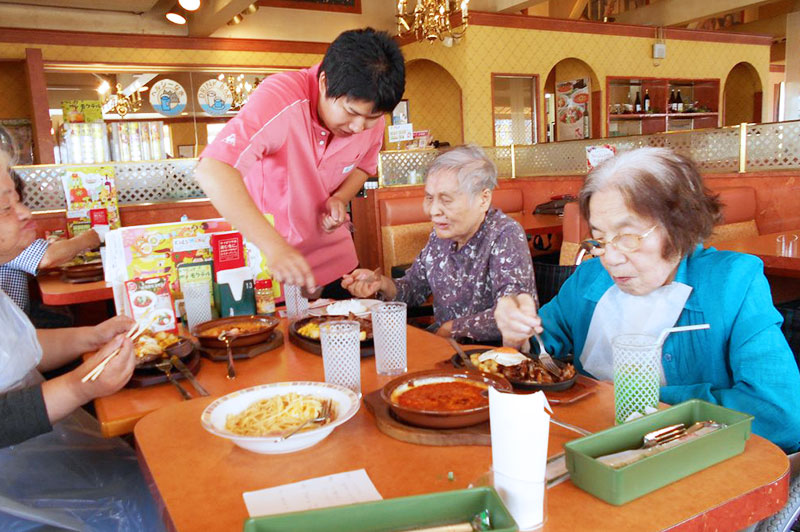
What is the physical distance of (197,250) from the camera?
2.30 m

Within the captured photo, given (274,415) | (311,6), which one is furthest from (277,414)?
(311,6)

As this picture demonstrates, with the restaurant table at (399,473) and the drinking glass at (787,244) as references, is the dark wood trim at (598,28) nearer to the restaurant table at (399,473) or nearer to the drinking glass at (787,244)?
the drinking glass at (787,244)

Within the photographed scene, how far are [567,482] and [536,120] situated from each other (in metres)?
10.1

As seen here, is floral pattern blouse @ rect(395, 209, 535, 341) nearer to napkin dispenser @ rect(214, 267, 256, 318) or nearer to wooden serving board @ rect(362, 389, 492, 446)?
napkin dispenser @ rect(214, 267, 256, 318)

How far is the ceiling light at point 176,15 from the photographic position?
338 inches

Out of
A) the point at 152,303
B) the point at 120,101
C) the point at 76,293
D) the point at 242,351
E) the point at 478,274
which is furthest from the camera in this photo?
the point at 120,101

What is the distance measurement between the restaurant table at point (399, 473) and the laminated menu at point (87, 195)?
3141mm

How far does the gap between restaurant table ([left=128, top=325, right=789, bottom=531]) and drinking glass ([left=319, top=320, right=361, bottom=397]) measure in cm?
11

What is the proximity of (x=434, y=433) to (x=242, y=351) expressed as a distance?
2.85ft

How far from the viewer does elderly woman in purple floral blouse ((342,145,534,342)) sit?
7.75 ft

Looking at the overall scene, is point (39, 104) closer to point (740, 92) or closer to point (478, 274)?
point (478, 274)

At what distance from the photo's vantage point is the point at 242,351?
1.87m

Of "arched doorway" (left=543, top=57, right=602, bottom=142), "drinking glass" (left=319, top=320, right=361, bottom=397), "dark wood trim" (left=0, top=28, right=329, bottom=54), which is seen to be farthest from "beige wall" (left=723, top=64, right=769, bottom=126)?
"drinking glass" (left=319, top=320, right=361, bottom=397)

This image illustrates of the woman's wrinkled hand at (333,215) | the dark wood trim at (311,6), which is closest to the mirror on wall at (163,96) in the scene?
the dark wood trim at (311,6)
